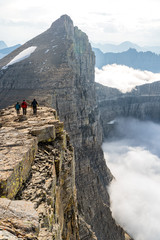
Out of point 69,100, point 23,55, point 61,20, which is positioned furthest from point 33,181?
point 61,20

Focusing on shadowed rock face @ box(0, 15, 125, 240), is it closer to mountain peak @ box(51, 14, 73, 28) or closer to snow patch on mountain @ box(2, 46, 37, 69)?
snow patch on mountain @ box(2, 46, 37, 69)

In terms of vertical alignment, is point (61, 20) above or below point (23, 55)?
above

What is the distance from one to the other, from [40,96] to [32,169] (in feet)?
149

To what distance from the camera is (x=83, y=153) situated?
7562 centimetres

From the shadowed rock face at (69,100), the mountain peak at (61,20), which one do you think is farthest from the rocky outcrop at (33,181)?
the mountain peak at (61,20)

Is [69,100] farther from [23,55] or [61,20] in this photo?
[61,20]

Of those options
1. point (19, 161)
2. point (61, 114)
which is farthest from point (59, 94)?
point (19, 161)

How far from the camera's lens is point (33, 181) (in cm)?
1205

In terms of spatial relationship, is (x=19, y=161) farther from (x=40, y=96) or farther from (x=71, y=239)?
(x=40, y=96)

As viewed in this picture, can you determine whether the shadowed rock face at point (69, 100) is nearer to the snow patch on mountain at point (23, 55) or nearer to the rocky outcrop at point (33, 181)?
the snow patch on mountain at point (23, 55)

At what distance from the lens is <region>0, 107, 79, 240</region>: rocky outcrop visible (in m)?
7.94

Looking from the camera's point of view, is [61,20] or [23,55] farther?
[61,20]

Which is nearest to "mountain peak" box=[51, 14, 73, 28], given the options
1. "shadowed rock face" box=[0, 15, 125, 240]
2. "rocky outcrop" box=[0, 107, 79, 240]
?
"shadowed rock face" box=[0, 15, 125, 240]

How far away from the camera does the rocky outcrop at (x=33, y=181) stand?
7945mm
